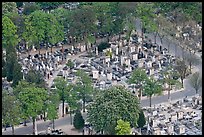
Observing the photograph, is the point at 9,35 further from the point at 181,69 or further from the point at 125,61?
the point at 181,69

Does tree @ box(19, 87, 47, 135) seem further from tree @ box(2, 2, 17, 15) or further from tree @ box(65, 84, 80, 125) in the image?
tree @ box(2, 2, 17, 15)

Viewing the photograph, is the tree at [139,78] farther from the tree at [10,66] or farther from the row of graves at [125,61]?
the tree at [10,66]

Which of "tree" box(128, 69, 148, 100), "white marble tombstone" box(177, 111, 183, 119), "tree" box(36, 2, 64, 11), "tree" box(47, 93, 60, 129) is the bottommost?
"white marble tombstone" box(177, 111, 183, 119)

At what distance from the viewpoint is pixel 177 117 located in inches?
1812

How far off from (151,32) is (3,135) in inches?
658

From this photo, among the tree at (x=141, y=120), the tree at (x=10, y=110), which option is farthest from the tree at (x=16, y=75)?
the tree at (x=141, y=120)

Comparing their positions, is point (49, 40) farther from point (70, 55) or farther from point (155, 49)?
point (155, 49)

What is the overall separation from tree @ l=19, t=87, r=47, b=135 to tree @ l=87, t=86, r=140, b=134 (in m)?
2.57

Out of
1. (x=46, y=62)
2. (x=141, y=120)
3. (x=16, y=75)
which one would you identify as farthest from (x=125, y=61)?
(x=141, y=120)

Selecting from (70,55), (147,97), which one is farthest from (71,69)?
(147,97)

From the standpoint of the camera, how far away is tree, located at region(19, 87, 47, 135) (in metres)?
43.7

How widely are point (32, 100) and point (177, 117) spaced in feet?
25.8

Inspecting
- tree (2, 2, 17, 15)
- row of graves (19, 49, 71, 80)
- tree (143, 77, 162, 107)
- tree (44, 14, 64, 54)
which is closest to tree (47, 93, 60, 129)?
tree (143, 77, 162, 107)

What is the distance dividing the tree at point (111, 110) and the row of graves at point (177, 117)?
2332 millimetres
